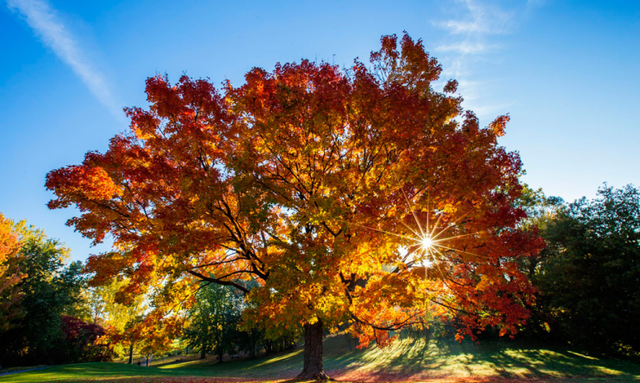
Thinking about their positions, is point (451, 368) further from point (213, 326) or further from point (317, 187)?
point (213, 326)

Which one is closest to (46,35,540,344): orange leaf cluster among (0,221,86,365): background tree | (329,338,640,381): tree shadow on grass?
(329,338,640,381): tree shadow on grass

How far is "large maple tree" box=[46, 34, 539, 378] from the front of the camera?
862cm

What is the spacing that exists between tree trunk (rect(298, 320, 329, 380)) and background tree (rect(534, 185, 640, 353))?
59.2ft

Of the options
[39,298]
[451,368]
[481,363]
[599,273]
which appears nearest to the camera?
[599,273]

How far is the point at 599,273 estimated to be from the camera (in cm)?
1806

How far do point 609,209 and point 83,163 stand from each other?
97.9 ft

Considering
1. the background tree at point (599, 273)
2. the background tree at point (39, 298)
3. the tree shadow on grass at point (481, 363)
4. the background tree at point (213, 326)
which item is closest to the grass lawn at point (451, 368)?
the tree shadow on grass at point (481, 363)

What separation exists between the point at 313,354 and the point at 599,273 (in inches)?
760

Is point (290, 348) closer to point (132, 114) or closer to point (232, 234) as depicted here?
point (232, 234)

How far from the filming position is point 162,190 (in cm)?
1012

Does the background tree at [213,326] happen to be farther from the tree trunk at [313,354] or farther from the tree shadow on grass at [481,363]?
the tree trunk at [313,354]

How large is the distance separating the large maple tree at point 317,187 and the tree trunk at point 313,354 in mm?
2740

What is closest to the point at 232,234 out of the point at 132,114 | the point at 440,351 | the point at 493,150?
the point at 132,114

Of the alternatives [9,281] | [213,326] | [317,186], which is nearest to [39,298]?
[9,281]
